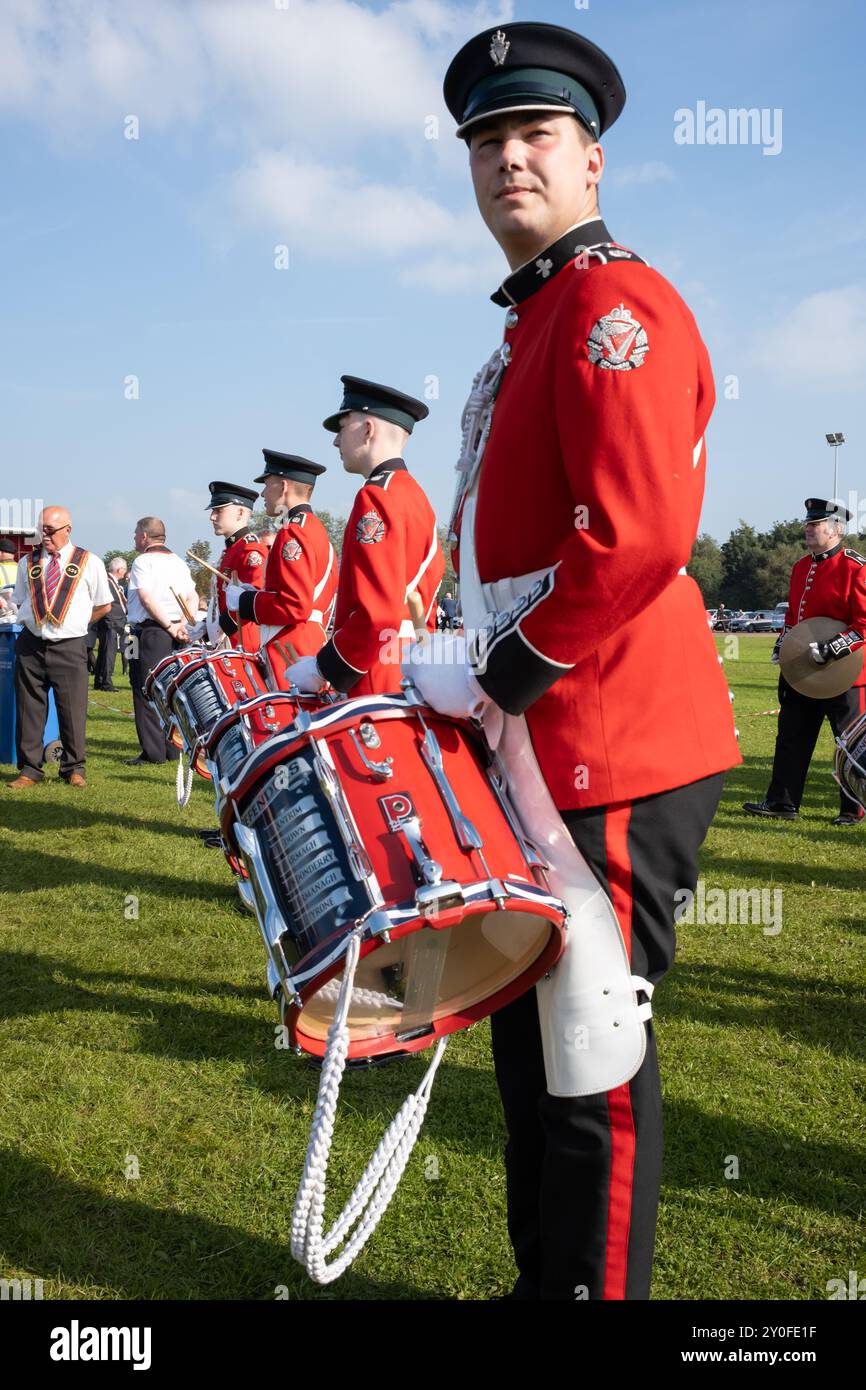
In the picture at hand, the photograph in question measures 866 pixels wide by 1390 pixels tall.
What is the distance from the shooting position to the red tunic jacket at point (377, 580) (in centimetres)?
381

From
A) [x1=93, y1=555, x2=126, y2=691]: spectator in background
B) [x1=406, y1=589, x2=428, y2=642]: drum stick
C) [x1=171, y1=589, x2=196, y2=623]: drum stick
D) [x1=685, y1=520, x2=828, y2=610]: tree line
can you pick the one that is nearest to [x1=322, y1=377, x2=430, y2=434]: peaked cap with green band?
[x1=406, y1=589, x2=428, y2=642]: drum stick

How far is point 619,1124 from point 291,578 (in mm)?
4122

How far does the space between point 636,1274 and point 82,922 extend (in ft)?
13.0

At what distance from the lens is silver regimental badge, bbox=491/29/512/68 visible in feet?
6.47

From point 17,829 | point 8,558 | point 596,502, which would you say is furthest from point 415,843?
point 8,558

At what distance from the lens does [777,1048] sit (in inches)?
157

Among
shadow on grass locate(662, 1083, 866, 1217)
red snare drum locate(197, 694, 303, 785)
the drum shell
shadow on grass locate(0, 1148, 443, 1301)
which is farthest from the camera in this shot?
the drum shell

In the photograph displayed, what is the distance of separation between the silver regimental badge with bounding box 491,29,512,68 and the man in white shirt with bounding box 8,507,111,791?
→ 7.83m

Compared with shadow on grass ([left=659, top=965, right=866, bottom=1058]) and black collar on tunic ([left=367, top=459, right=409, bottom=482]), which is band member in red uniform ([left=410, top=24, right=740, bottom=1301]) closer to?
black collar on tunic ([left=367, top=459, right=409, bottom=482])

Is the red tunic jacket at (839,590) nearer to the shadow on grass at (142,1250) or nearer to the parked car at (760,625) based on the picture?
the shadow on grass at (142,1250)

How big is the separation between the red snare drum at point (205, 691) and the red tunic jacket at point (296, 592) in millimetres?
684

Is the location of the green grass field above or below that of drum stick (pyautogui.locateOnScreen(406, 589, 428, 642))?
below

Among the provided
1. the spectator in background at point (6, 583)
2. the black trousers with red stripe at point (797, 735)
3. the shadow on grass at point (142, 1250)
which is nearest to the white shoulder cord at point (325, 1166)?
the shadow on grass at point (142, 1250)
